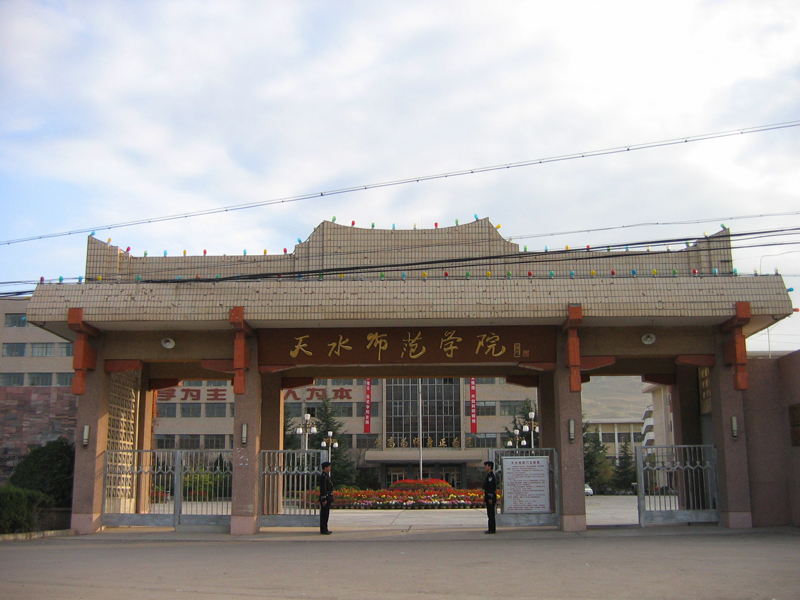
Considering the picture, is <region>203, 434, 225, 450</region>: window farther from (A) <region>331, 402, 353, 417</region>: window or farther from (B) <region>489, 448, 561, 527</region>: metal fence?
(B) <region>489, 448, 561, 527</region>: metal fence

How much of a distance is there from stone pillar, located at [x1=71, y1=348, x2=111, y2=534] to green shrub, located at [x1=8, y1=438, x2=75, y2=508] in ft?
4.33

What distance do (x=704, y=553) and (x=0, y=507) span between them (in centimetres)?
1343

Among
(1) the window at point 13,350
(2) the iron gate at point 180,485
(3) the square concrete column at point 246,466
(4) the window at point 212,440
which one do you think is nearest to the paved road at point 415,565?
(2) the iron gate at point 180,485

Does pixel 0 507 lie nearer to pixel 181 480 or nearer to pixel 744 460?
pixel 181 480

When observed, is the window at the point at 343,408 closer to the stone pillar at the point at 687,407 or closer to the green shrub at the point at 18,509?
the stone pillar at the point at 687,407

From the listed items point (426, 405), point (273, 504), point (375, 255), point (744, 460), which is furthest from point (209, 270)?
point (426, 405)

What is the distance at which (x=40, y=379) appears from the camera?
52.5 meters

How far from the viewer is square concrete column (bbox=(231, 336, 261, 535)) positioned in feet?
54.4

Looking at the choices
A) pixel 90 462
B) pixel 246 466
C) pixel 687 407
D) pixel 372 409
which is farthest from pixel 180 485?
pixel 372 409

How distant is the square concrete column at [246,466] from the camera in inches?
653

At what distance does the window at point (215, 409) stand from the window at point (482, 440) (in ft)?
65.8

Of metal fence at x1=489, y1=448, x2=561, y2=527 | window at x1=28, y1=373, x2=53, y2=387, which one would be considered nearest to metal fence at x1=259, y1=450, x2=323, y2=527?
Result: metal fence at x1=489, y1=448, x2=561, y2=527

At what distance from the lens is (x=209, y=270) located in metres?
17.6

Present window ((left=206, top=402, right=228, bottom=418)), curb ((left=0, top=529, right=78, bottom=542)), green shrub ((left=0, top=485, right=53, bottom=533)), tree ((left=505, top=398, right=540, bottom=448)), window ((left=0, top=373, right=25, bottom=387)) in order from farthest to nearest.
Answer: window ((left=206, top=402, right=228, bottom=418)), tree ((left=505, top=398, right=540, bottom=448)), window ((left=0, top=373, right=25, bottom=387)), green shrub ((left=0, top=485, right=53, bottom=533)), curb ((left=0, top=529, right=78, bottom=542))
